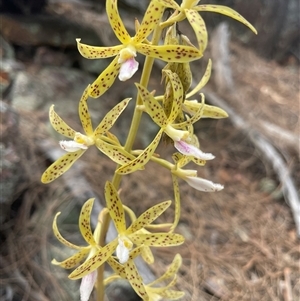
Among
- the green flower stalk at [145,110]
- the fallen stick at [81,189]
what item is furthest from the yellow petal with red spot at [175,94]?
the fallen stick at [81,189]

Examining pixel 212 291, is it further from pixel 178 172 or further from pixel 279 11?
pixel 279 11

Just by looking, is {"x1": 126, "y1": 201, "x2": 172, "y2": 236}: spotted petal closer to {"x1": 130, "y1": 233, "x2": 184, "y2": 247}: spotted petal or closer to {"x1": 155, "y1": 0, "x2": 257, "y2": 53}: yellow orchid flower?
{"x1": 130, "y1": 233, "x2": 184, "y2": 247}: spotted petal

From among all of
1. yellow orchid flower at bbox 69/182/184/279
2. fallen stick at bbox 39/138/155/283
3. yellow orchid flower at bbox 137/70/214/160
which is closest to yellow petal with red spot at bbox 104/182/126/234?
yellow orchid flower at bbox 69/182/184/279

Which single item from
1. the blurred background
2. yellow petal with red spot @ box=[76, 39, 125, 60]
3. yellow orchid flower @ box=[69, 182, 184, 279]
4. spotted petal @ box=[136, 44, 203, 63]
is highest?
spotted petal @ box=[136, 44, 203, 63]

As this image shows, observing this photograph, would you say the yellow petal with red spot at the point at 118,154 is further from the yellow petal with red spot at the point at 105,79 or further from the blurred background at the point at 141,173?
the blurred background at the point at 141,173

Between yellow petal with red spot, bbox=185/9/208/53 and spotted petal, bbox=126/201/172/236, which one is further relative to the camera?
spotted petal, bbox=126/201/172/236

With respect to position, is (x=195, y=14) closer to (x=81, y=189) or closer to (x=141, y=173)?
(x=81, y=189)

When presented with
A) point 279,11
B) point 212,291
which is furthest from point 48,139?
point 279,11
